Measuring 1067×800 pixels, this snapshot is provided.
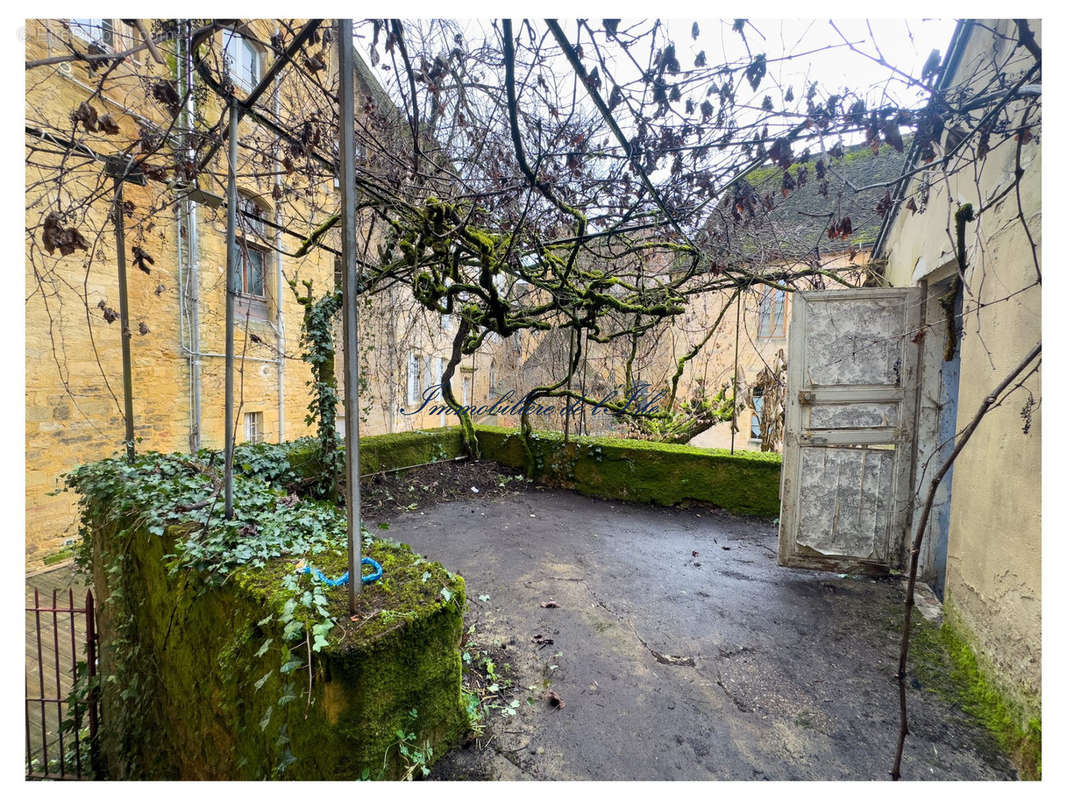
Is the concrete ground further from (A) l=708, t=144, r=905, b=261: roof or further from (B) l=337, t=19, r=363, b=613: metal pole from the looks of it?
(A) l=708, t=144, r=905, b=261: roof

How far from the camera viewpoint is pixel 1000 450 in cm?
222

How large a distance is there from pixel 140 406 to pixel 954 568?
8642 mm

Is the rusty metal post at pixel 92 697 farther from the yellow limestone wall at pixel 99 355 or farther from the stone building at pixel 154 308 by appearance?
the yellow limestone wall at pixel 99 355

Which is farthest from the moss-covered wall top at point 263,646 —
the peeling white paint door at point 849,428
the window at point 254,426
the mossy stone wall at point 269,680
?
the window at point 254,426

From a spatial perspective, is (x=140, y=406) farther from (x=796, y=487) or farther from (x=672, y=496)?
(x=796, y=487)

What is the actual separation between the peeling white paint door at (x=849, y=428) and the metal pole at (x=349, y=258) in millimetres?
3343

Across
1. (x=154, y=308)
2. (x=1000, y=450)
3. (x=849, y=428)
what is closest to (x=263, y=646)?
(x=1000, y=450)

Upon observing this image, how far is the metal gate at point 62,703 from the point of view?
3340 mm

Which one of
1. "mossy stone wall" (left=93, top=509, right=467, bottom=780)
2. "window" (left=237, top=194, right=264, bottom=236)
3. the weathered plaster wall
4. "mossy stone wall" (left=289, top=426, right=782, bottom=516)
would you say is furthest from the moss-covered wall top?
"mossy stone wall" (left=289, top=426, right=782, bottom=516)

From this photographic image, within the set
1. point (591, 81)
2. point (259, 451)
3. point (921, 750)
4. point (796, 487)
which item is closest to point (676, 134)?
point (591, 81)

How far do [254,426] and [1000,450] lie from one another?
903cm

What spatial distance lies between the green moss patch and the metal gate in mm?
5151

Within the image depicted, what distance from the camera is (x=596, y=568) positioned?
4047mm

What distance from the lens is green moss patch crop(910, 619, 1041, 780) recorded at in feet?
6.24
